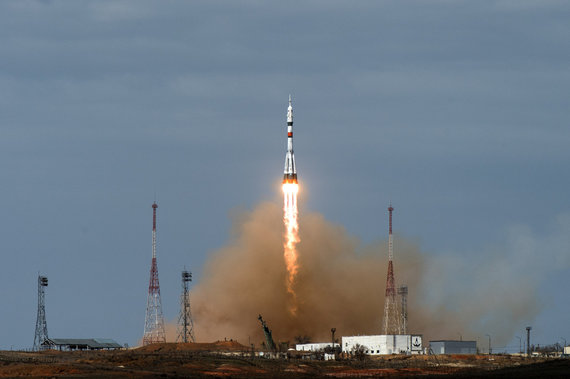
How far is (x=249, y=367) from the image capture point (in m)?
166

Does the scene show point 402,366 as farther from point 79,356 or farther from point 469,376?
point 79,356

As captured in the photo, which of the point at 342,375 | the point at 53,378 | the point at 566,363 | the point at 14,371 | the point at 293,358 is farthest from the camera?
the point at 293,358

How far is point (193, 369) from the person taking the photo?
158 m

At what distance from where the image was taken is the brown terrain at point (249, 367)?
14712 cm

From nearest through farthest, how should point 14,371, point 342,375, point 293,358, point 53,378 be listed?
point 53,378, point 14,371, point 342,375, point 293,358

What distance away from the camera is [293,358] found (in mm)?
196000

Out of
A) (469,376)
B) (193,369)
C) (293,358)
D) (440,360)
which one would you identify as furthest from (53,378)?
(440,360)

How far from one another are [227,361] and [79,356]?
112ft

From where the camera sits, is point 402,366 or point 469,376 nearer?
point 469,376

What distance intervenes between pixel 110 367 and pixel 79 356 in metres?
40.7

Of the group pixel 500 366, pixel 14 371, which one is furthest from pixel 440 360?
pixel 14 371

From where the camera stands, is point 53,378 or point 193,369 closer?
point 53,378

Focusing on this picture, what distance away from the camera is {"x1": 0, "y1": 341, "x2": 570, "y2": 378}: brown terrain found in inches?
5792

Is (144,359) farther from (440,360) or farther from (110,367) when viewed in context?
(440,360)
